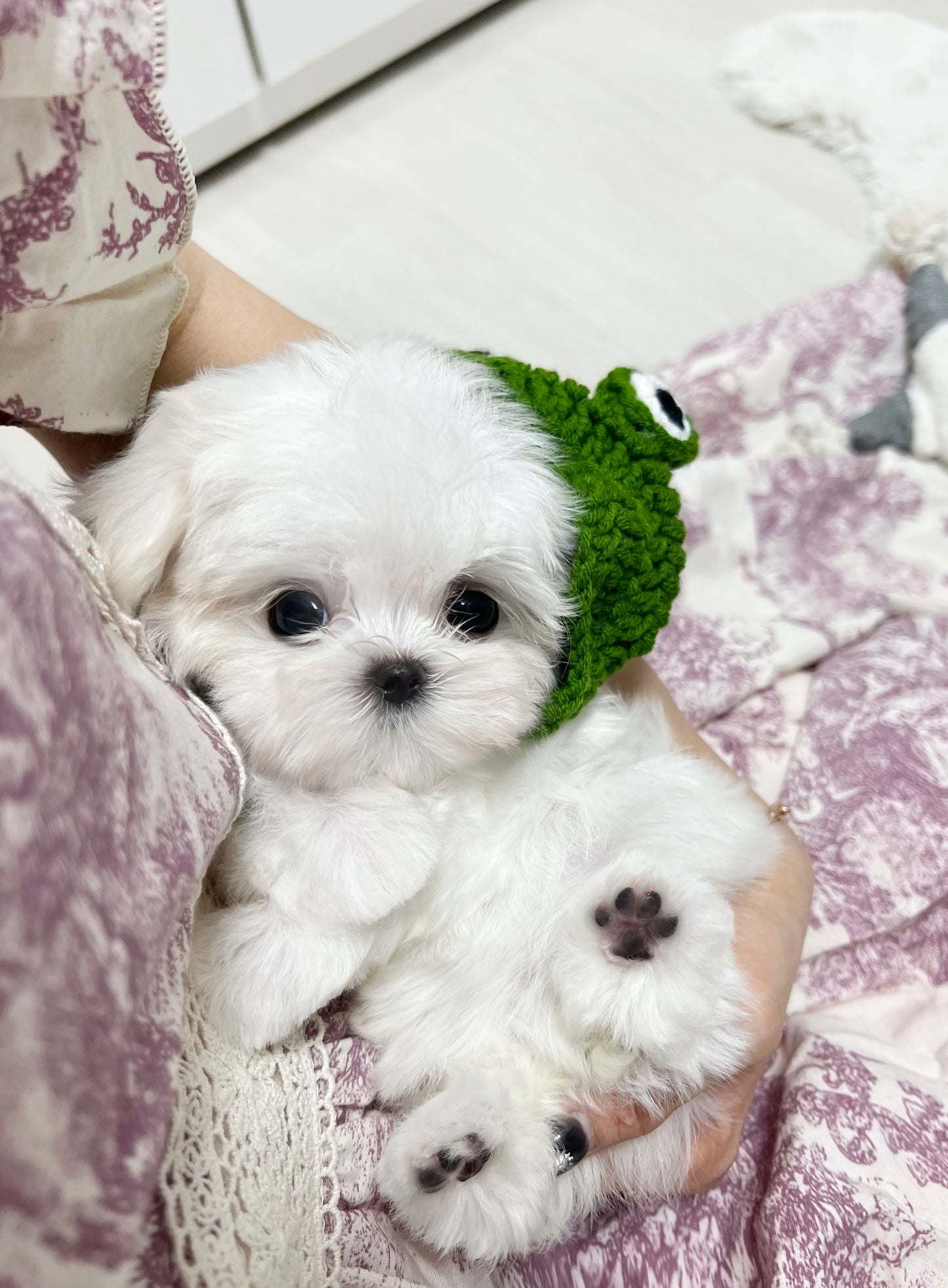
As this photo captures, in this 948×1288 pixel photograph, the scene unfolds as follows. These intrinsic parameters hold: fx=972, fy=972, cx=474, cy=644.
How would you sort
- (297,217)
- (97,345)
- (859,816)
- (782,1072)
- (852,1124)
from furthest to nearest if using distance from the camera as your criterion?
1. (297,217)
2. (859,816)
3. (782,1072)
4. (852,1124)
5. (97,345)

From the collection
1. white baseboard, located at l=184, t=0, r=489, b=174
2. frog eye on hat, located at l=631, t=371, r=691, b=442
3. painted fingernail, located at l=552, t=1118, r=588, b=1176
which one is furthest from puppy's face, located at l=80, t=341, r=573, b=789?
white baseboard, located at l=184, t=0, r=489, b=174

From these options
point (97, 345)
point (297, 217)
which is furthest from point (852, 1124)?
point (297, 217)

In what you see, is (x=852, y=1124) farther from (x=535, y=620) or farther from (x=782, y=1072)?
(x=535, y=620)

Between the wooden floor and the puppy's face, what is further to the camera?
the wooden floor

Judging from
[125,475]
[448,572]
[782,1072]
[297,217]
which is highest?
[125,475]

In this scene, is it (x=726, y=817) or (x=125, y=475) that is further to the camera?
(x=726, y=817)

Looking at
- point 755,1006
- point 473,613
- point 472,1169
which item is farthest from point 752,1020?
point 473,613

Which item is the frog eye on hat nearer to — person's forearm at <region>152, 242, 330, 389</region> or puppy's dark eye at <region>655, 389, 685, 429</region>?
puppy's dark eye at <region>655, 389, 685, 429</region>

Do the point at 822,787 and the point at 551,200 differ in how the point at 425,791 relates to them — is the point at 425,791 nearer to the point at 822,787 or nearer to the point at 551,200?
the point at 822,787
